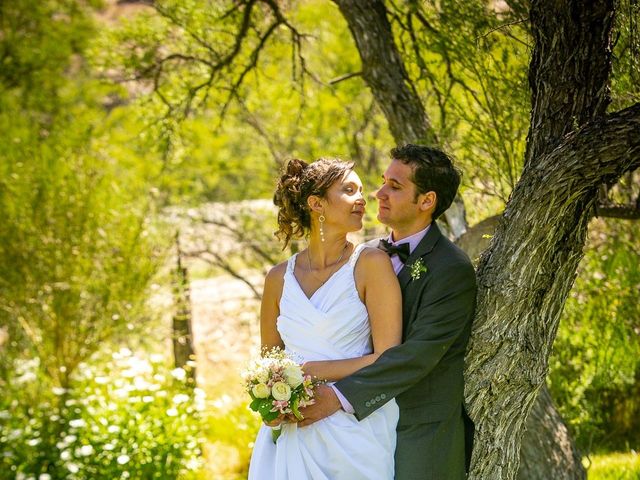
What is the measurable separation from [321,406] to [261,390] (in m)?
0.27

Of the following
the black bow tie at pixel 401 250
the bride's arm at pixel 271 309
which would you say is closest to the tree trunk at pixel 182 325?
the bride's arm at pixel 271 309

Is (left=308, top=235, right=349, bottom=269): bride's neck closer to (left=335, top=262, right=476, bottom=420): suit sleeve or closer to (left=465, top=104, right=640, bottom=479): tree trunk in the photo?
(left=335, top=262, right=476, bottom=420): suit sleeve

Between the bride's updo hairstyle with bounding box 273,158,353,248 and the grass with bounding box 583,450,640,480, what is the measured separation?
9.04ft

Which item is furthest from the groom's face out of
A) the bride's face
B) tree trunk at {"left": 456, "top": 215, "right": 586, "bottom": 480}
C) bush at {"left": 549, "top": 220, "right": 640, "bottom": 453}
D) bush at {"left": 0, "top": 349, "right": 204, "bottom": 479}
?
bush at {"left": 0, "top": 349, "right": 204, "bottom": 479}

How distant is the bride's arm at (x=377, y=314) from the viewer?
3154 mm

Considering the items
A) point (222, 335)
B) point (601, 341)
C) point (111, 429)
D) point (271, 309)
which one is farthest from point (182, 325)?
point (271, 309)

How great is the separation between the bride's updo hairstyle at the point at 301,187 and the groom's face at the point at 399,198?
202 millimetres

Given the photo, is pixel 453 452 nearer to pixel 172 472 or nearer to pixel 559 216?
pixel 559 216

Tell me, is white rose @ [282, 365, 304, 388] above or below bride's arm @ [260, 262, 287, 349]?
below

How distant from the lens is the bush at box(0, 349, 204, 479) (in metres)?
6.49

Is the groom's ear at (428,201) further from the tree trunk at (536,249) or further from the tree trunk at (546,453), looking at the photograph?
the tree trunk at (546,453)

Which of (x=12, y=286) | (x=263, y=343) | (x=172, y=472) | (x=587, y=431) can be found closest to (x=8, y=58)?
(x=12, y=286)

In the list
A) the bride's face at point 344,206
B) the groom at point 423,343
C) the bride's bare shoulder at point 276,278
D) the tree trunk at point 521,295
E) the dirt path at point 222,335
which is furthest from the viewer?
the dirt path at point 222,335

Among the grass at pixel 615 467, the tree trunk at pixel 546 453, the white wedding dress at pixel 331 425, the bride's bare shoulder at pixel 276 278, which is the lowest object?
the grass at pixel 615 467
